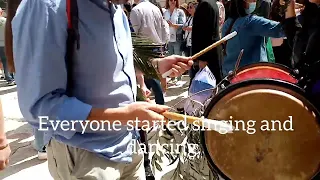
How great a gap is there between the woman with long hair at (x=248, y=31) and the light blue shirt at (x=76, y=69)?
195 cm

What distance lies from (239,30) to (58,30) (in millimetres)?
2262

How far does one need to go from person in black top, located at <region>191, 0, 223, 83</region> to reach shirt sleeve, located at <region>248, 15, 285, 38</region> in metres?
0.60

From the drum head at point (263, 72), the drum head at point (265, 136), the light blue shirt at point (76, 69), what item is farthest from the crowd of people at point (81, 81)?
the drum head at point (263, 72)

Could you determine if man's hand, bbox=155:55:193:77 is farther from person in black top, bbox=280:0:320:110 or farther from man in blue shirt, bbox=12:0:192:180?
person in black top, bbox=280:0:320:110

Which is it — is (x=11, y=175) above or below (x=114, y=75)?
below

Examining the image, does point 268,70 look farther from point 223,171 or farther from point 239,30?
point 239,30

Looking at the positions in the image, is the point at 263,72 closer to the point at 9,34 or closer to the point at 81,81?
the point at 81,81

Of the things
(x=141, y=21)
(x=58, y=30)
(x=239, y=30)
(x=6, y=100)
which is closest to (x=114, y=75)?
(x=58, y=30)

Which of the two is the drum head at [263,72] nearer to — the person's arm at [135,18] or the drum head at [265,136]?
the drum head at [265,136]

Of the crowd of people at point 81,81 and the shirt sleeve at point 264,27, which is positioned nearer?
the crowd of people at point 81,81

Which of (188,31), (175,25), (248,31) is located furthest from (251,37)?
(175,25)

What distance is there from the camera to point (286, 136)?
1739 mm

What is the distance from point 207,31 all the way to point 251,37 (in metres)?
0.60

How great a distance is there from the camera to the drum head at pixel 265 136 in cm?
168
